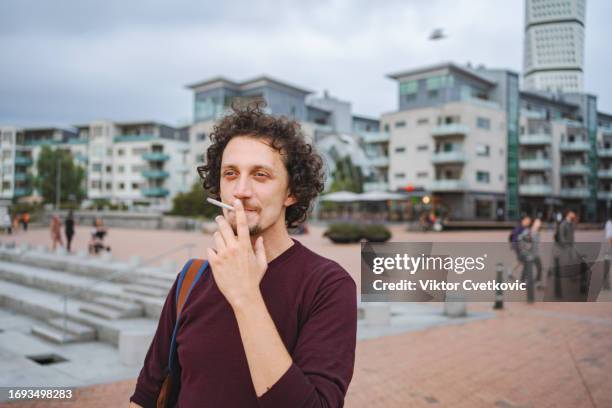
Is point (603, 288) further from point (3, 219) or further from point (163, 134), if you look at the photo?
point (163, 134)

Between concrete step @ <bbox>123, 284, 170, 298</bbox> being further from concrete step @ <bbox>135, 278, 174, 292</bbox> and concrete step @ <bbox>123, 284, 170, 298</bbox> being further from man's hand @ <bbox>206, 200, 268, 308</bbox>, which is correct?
man's hand @ <bbox>206, 200, 268, 308</bbox>

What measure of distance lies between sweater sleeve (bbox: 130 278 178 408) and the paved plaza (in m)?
3.61

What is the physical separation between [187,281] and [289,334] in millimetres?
530

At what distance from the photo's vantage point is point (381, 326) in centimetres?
894

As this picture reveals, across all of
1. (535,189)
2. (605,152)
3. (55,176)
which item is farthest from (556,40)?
(535,189)

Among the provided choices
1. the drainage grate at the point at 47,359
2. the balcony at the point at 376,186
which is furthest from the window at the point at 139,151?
the drainage grate at the point at 47,359

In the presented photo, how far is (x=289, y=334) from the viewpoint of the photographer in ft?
5.40

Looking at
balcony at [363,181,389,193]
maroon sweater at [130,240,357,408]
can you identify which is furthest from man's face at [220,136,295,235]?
balcony at [363,181,389,193]

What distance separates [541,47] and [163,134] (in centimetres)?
7245

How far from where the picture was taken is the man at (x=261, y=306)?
1.42 metres

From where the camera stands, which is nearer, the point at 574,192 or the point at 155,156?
the point at 574,192

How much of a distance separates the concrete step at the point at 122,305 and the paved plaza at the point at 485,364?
4148 millimetres

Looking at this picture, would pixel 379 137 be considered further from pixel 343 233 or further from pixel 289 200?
pixel 289 200

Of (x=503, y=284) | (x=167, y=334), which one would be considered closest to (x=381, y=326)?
(x=503, y=284)
